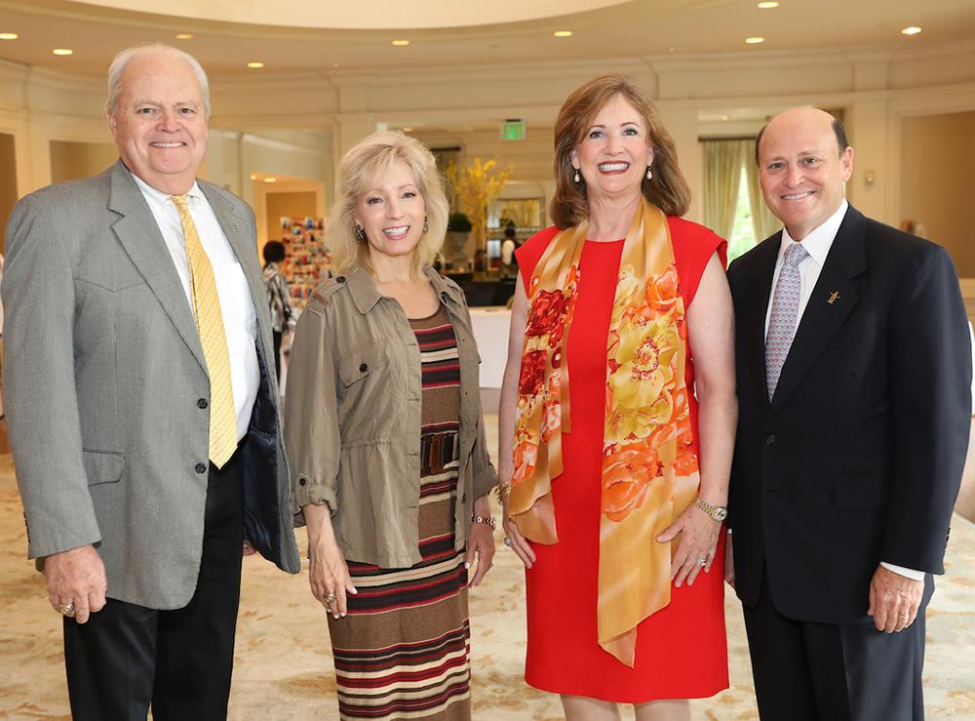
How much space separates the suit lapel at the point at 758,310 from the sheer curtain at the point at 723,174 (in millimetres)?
16911

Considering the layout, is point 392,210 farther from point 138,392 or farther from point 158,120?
point 138,392

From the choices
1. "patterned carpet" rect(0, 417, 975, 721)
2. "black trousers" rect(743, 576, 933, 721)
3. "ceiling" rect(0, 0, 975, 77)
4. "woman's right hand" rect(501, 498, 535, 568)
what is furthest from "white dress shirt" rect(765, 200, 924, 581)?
"ceiling" rect(0, 0, 975, 77)

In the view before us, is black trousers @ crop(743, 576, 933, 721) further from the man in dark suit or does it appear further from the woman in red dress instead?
the woman in red dress

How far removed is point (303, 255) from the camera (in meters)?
13.5

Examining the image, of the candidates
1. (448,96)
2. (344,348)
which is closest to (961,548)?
(344,348)

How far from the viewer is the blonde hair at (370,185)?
2611mm

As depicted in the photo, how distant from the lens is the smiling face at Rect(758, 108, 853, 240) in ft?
7.69

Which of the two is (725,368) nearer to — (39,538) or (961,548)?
(39,538)

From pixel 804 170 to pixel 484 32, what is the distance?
352 inches

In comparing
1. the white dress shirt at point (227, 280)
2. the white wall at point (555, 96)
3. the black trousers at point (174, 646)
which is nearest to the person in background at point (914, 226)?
the white wall at point (555, 96)

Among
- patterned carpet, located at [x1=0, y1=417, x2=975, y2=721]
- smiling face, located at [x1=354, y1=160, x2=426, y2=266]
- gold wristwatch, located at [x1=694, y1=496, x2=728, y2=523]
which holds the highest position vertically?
smiling face, located at [x1=354, y1=160, x2=426, y2=266]

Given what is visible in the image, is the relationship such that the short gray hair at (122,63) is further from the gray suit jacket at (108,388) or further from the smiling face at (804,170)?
the smiling face at (804,170)

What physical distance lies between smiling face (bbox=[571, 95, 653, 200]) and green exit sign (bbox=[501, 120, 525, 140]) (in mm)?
10539

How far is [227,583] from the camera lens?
2.50m
